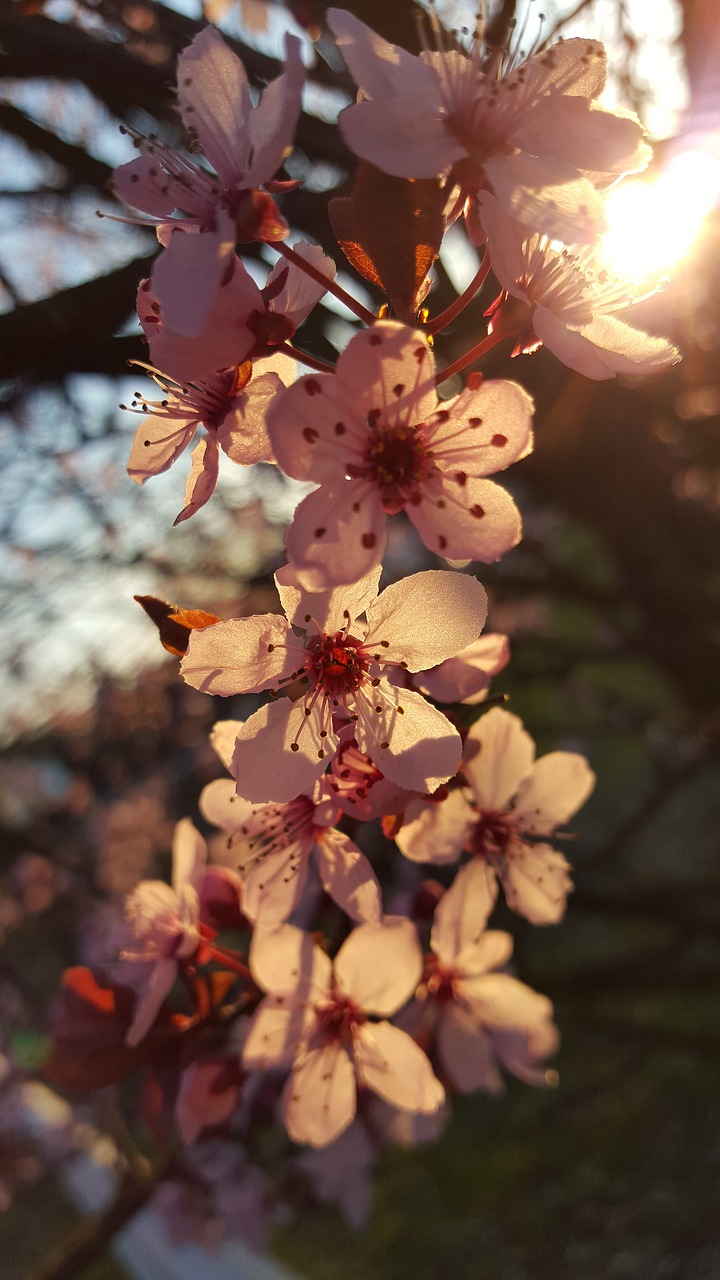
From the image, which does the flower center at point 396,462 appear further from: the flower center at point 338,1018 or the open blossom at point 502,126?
the flower center at point 338,1018

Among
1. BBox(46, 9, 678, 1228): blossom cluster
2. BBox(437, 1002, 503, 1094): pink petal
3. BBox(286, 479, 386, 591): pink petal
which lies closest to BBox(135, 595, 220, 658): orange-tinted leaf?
BBox(46, 9, 678, 1228): blossom cluster

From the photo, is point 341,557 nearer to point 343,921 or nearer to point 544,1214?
point 343,921

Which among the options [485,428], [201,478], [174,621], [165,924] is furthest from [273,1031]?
[485,428]

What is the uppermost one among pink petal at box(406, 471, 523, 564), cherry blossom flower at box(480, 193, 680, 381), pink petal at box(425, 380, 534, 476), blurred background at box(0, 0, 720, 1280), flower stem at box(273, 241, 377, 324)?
cherry blossom flower at box(480, 193, 680, 381)

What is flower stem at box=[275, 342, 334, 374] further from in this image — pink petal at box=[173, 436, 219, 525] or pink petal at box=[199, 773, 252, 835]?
pink petal at box=[199, 773, 252, 835]

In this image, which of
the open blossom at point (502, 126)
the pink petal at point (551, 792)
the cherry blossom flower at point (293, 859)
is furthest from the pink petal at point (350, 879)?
the open blossom at point (502, 126)

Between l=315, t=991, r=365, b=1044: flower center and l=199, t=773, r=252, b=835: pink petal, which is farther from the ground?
l=199, t=773, r=252, b=835: pink petal
